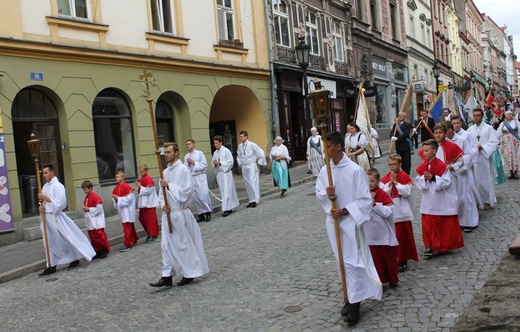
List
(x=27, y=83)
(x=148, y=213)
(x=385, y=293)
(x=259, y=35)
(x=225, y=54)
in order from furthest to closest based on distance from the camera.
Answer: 1. (x=259, y=35)
2. (x=225, y=54)
3. (x=27, y=83)
4. (x=148, y=213)
5. (x=385, y=293)

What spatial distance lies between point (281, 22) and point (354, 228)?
717 inches

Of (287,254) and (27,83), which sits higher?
(27,83)

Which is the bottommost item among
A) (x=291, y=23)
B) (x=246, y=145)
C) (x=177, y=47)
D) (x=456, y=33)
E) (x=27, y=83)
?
(x=246, y=145)

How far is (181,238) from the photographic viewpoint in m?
6.97

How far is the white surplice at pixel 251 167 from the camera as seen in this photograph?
539 inches

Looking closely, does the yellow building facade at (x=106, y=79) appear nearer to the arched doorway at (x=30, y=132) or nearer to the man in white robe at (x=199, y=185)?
the arched doorway at (x=30, y=132)

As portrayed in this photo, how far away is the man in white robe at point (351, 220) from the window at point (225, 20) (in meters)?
14.2

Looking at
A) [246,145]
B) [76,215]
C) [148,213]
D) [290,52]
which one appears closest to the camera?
[148,213]

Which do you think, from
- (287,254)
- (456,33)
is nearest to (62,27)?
(287,254)

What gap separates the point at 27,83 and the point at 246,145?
17.8ft

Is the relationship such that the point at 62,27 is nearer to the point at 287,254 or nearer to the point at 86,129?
the point at 86,129

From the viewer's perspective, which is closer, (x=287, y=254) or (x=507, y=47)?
(x=287, y=254)

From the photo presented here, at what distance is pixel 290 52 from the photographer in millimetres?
22328

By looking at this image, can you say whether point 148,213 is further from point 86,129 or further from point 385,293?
point 385,293
